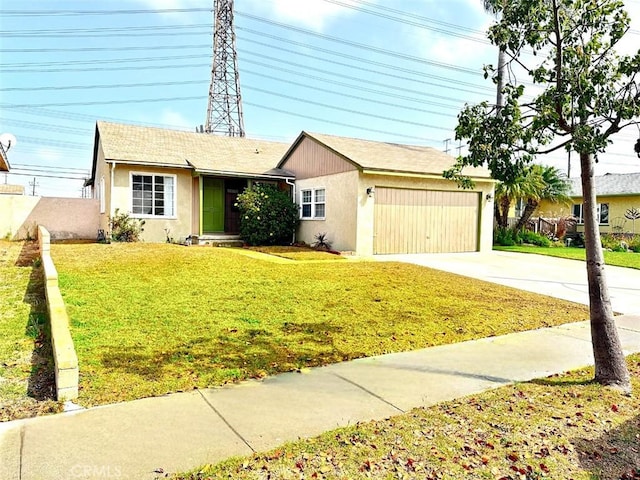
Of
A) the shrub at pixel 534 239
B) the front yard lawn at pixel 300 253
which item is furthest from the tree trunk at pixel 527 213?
the front yard lawn at pixel 300 253

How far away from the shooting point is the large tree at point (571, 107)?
4.63m

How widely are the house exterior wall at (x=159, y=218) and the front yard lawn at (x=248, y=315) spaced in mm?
4890

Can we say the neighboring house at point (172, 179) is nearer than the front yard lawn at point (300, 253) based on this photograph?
No

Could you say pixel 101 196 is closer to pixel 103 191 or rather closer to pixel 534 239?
pixel 103 191

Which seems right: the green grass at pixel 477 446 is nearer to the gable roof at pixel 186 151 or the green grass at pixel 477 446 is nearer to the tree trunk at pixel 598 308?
the tree trunk at pixel 598 308

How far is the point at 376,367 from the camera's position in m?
5.21

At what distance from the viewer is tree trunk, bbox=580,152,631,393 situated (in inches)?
189

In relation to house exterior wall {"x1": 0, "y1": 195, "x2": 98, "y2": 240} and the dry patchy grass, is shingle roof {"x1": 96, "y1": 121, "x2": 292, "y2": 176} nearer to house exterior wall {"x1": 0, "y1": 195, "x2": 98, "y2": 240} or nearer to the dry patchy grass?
house exterior wall {"x1": 0, "y1": 195, "x2": 98, "y2": 240}

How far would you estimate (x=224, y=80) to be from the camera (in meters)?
38.3

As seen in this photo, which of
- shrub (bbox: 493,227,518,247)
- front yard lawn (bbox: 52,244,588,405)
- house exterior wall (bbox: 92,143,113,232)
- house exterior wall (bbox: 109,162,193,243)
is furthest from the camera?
shrub (bbox: 493,227,518,247)

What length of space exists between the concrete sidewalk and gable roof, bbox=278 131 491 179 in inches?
399

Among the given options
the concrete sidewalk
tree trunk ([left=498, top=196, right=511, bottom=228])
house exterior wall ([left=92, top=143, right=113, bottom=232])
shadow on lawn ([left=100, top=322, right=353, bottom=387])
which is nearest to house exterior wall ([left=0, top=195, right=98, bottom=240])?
house exterior wall ([left=92, top=143, right=113, bottom=232])

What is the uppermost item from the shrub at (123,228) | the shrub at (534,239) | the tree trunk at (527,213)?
the tree trunk at (527,213)

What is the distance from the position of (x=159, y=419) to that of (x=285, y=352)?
6.90ft
